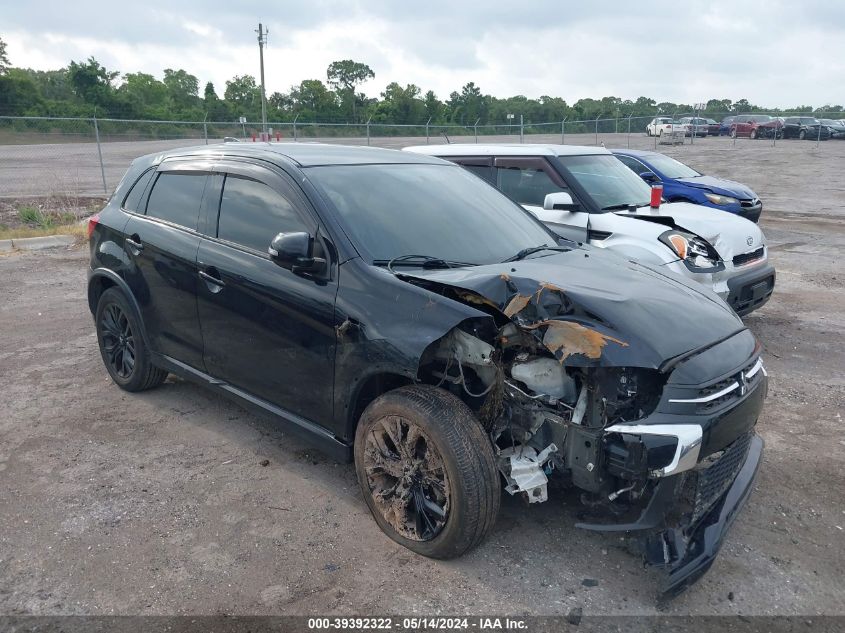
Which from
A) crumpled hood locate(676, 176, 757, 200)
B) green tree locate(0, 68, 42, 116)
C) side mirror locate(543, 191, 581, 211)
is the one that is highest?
green tree locate(0, 68, 42, 116)

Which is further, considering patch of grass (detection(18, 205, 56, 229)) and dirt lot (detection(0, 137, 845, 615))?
patch of grass (detection(18, 205, 56, 229))

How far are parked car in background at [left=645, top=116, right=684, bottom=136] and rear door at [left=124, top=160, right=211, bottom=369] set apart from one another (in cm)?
3667

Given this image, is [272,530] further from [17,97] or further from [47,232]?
[17,97]

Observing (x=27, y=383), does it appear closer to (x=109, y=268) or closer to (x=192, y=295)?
(x=109, y=268)

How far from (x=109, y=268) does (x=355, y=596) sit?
3.29 metres

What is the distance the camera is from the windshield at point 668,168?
12.3 m

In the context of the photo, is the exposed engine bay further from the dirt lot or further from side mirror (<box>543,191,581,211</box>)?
side mirror (<box>543,191,581,211</box>)

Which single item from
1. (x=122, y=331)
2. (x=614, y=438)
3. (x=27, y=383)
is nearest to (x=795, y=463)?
(x=614, y=438)

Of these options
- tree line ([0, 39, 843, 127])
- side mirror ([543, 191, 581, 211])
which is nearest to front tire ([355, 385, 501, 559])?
side mirror ([543, 191, 581, 211])

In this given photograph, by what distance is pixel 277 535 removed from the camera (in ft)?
11.4

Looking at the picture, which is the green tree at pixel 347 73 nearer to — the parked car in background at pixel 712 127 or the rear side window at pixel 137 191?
the parked car in background at pixel 712 127

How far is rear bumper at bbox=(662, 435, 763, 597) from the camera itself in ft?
9.25

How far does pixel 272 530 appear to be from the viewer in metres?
3.50

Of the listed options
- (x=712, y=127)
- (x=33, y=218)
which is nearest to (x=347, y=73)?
(x=712, y=127)
